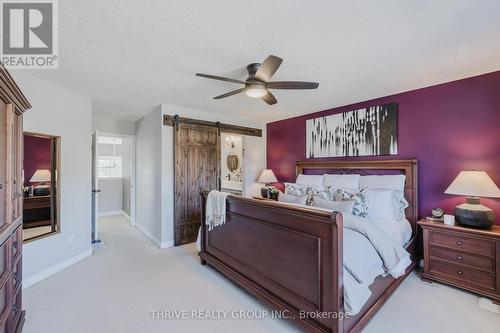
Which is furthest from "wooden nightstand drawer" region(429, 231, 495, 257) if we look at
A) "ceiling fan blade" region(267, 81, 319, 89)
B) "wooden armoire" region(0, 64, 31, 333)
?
"wooden armoire" region(0, 64, 31, 333)

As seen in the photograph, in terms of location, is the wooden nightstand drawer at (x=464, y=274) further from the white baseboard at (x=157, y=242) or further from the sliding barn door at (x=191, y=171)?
the white baseboard at (x=157, y=242)

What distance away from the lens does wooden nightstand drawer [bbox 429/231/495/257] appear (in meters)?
2.37

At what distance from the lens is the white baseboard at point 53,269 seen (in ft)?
8.80

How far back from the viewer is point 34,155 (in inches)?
117

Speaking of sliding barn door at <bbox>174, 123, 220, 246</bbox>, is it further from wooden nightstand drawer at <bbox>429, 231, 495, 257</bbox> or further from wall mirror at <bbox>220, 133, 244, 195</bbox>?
wooden nightstand drawer at <bbox>429, 231, 495, 257</bbox>

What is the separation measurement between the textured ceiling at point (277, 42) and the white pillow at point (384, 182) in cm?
127

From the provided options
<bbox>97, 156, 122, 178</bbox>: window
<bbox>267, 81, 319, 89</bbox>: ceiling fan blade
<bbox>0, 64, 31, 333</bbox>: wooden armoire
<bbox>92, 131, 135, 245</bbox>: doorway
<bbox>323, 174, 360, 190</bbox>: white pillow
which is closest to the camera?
<bbox>0, 64, 31, 333</bbox>: wooden armoire

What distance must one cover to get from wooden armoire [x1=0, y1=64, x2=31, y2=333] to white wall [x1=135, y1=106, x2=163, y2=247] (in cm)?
213

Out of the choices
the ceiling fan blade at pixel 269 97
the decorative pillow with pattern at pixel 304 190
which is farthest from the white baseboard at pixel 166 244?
the ceiling fan blade at pixel 269 97

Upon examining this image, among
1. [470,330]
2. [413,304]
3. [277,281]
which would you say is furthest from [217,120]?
[470,330]

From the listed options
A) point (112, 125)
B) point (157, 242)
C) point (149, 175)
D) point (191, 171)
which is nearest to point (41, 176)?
point (149, 175)

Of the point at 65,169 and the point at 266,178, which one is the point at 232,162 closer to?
the point at 266,178

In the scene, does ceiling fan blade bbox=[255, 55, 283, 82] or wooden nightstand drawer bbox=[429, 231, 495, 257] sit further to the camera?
wooden nightstand drawer bbox=[429, 231, 495, 257]

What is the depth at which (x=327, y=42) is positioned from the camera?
80.6 inches
